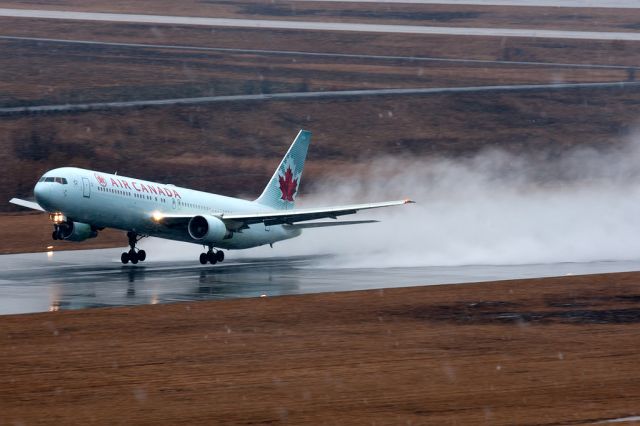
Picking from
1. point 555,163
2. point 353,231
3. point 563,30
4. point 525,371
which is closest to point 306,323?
point 525,371

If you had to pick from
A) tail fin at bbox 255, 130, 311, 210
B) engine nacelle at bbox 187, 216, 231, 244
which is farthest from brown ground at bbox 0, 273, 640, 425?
tail fin at bbox 255, 130, 311, 210

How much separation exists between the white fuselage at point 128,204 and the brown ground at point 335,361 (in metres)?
14.8

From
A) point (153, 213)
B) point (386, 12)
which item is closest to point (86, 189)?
point (153, 213)

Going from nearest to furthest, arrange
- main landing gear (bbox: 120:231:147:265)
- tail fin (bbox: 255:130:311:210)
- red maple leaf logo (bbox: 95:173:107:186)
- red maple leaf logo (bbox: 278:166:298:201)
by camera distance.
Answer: red maple leaf logo (bbox: 95:173:107:186), main landing gear (bbox: 120:231:147:265), tail fin (bbox: 255:130:311:210), red maple leaf logo (bbox: 278:166:298:201)

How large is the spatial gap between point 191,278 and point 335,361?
68.2 feet

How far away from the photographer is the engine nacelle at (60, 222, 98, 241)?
53.9m

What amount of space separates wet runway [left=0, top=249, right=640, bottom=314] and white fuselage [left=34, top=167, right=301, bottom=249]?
1598mm

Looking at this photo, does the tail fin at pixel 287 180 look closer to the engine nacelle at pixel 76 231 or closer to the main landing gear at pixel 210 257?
the main landing gear at pixel 210 257

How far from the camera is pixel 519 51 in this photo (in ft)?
427

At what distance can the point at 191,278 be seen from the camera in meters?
49.1

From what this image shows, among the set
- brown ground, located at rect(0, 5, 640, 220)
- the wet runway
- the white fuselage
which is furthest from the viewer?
brown ground, located at rect(0, 5, 640, 220)

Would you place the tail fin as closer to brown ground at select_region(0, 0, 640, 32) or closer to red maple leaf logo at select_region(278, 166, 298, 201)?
red maple leaf logo at select_region(278, 166, 298, 201)

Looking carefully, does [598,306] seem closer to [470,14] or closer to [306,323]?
[306,323]

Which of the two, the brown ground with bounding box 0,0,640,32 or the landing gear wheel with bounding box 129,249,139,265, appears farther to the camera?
the brown ground with bounding box 0,0,640,32
